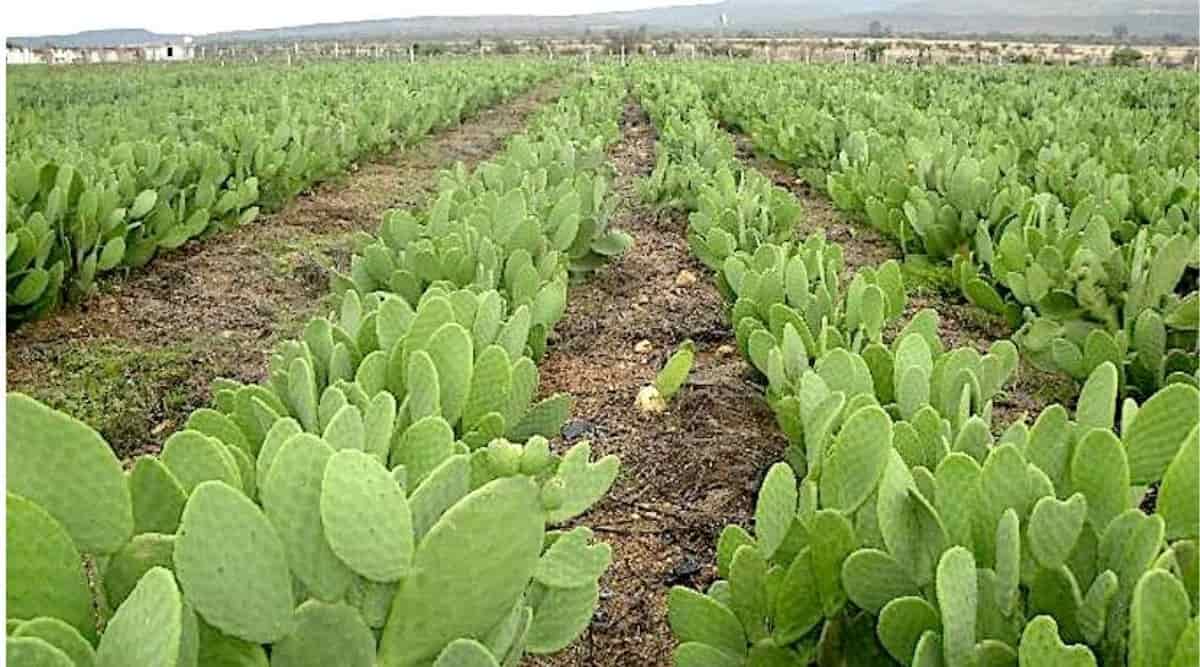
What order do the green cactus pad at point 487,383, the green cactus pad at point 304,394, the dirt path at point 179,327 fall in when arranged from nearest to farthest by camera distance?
the green cactus pad at point 304,394, the green cactus pad at point 487,383, the dirt path at point 179,327

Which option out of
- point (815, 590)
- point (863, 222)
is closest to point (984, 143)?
point (863, 222)

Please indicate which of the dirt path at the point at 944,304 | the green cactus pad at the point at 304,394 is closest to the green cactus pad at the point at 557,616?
the green cactus pad at the point at 304,394

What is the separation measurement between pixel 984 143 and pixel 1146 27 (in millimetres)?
89533

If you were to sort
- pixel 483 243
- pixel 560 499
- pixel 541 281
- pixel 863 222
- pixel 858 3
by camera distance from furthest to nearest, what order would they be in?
pixel 858 3, pixel 863 222, pixel 541 281, pixel 483 243, pixel 560 499

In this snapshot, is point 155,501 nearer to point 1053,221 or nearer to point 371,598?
point 371,598

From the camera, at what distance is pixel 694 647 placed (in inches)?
66.0

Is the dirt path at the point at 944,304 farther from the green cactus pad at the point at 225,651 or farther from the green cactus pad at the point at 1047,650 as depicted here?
the green cactus pad at the point at 225,651

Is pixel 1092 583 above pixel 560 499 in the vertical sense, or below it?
below

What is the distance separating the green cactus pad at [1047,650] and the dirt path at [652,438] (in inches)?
38.7

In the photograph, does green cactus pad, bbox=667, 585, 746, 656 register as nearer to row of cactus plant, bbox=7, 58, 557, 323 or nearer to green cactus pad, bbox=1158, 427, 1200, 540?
green cactus pad, bbox=1158, 427, 1200, 540

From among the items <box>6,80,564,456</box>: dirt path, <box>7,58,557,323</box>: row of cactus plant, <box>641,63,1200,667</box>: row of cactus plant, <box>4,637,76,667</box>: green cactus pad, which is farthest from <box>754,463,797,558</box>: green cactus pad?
<box>7,58,557,323</box>: row of cactus plant

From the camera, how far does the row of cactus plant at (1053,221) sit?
314 centimetres

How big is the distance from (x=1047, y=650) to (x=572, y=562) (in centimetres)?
56

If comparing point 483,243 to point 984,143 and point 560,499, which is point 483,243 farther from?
point 984,143
